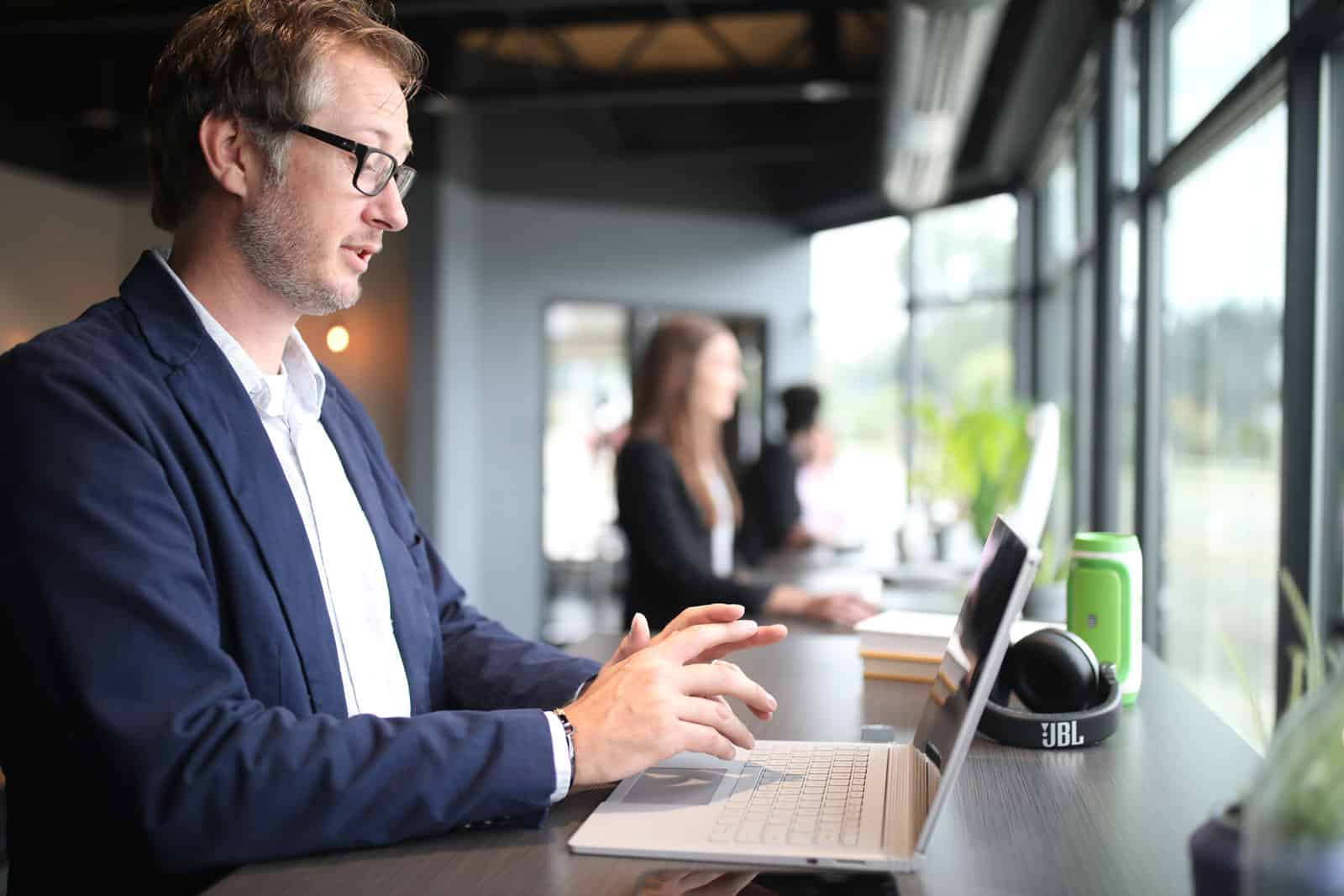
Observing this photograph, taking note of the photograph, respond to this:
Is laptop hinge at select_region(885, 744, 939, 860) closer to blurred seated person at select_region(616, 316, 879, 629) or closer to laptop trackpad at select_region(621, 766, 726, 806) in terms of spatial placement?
laptop trackpad at select_region(621, 766, 726, 806)

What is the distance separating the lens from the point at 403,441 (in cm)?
623

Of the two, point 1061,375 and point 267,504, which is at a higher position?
point 1061,375

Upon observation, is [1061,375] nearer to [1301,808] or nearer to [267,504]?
[267,504]

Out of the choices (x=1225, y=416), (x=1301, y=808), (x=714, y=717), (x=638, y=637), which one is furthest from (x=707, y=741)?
(x=1225, y=416)

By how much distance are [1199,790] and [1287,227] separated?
1479mm

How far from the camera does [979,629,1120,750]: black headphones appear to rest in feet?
4.48

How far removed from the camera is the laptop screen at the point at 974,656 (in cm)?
94

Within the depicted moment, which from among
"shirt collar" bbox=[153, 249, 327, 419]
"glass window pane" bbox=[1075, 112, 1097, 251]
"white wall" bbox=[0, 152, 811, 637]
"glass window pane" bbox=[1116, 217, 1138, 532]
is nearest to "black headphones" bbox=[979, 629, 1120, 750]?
"shirt collar" bbox=[153, 249, 327, 419]

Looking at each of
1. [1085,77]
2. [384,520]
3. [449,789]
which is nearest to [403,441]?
[1085,77]

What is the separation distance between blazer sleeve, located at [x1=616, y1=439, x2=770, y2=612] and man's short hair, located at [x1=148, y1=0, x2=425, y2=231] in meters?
1.81

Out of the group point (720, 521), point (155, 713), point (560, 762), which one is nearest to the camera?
point (155, 713)

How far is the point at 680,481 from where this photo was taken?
327cm

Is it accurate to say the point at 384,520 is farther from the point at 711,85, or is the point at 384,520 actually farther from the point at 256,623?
the point at 711,85

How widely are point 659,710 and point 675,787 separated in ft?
Result: 0.35
